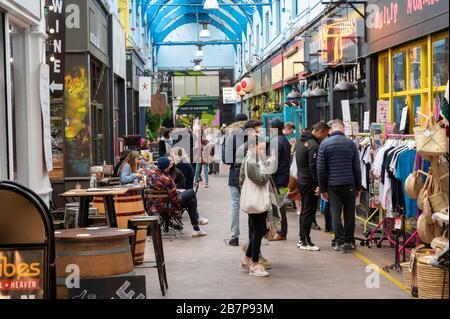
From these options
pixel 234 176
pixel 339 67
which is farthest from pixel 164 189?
pixel 339 67

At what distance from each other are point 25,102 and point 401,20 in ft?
18.7

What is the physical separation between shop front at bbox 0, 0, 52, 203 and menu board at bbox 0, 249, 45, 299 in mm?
3104

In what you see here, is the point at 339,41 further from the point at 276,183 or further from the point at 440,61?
the point at 440,61

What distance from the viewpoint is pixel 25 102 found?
8.78 metres

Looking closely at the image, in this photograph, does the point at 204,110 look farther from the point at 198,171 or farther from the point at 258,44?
the point at 198,171

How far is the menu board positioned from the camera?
506 centimetres

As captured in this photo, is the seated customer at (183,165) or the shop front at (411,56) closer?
the shop front at (411,56)

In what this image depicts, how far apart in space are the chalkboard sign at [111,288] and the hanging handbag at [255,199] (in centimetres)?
279

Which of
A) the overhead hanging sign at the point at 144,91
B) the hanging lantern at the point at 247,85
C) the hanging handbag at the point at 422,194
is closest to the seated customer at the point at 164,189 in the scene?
the hanging handbag at the point at 422,194

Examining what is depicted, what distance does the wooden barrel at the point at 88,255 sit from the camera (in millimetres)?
6320

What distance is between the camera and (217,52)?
5653 cm

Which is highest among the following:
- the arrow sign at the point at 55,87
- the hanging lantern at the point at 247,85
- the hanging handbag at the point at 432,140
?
the hanging lantern at the point at 247,85

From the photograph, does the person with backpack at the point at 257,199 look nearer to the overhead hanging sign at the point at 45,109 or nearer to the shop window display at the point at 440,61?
the overhead hanging sign at the point at 45,109
